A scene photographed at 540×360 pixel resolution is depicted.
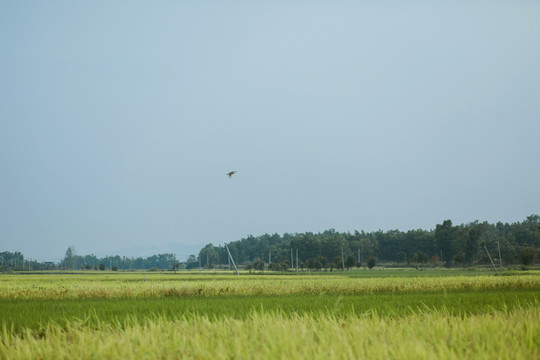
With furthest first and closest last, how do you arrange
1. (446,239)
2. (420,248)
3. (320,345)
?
(420,248), (446,239), (320,345)

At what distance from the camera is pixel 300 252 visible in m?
117

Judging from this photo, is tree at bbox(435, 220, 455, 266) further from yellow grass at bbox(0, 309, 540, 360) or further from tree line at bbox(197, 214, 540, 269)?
yellow grass at bbox(0, 309, 540, 360)

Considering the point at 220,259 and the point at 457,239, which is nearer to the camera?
the point at 457,239

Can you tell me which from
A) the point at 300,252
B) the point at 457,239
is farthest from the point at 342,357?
the point at 300,252

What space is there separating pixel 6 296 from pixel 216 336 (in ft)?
69.8

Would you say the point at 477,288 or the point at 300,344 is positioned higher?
the point at 300,344

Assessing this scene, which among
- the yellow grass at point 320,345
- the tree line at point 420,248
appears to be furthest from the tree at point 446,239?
the yellow grass at point 320,345

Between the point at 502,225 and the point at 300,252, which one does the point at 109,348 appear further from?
the point at 502,225

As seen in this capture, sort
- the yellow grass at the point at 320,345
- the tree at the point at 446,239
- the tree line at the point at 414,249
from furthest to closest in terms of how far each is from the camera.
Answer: the tree at the point at 446,239 → the tree line at the point at 414,249 → the yellow grass at the point at 320,345

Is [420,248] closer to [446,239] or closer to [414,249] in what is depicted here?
[414,249]

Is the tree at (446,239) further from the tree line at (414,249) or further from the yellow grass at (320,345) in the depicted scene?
the yellow grass at (320,345)

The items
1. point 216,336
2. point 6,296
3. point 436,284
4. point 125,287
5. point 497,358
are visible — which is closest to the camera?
point 497,358

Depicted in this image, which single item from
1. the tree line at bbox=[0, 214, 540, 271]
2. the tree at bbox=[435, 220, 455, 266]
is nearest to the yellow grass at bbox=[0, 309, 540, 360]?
the tree line at bbox=[0, 214, 540, 271]

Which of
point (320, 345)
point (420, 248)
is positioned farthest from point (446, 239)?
point (320, 345)
